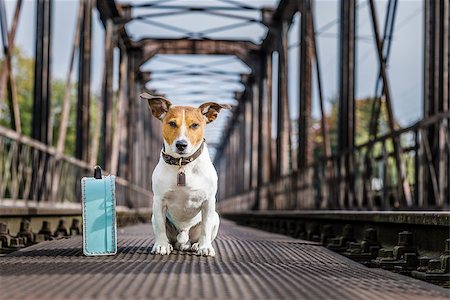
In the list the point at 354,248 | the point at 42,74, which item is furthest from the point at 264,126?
the point at 354,248

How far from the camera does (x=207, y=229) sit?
205 inches

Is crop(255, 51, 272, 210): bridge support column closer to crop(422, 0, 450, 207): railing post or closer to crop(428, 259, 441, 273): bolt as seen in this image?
crop(422, 0, 450, 207): railing post

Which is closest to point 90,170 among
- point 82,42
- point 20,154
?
point 82,42

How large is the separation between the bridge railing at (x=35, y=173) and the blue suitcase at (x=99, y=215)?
13.9 ft

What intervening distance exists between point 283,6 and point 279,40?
1.55 m

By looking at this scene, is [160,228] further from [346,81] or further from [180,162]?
[346,81]

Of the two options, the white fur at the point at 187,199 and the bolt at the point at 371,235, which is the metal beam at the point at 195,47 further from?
the white fur at the point at 187,199

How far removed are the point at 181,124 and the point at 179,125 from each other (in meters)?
0.01

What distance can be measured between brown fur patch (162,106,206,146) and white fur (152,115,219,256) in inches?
2.2

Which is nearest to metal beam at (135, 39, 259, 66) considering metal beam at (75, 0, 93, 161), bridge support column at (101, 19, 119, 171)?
bridge support column at (101, 19, 119, 171)

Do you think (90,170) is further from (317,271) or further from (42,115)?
(317,271)

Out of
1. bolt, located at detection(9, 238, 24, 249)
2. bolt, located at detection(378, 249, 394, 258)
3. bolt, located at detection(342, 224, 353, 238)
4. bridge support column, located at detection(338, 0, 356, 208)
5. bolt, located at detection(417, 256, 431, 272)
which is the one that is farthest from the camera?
bridge support column, located at detection(338, 0, 356, 208)

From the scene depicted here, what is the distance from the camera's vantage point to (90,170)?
1766 cm

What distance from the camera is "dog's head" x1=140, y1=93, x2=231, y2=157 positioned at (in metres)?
4.85
